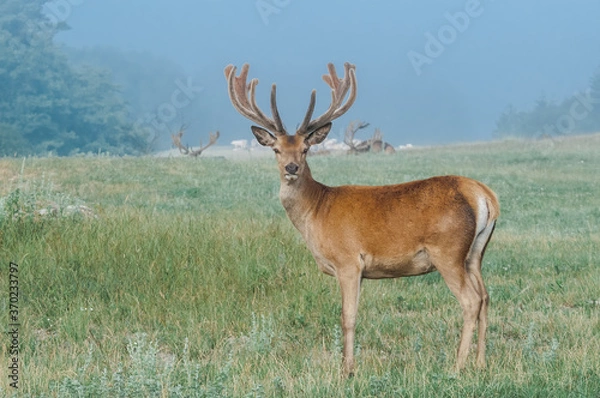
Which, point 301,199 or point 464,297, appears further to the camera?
point 301,199

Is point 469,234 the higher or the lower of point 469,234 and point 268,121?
the lower

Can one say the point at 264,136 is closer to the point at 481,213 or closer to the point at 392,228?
the point at 392,228

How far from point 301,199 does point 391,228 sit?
2.45 ft

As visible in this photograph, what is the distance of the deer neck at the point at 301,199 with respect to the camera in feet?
20.5

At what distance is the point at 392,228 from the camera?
19.4ft

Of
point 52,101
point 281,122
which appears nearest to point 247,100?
point 281,122

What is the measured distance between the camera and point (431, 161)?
3453 centimetres

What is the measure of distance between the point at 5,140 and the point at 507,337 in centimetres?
3557

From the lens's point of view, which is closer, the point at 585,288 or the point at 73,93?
the point at 585,288

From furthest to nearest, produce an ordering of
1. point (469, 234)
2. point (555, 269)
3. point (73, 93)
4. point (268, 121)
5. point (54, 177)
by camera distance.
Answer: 1. point (73, 93)
2. point (54, 177)
3. point (555, 269)
4. point (268, 121)
5. point (469, 234)

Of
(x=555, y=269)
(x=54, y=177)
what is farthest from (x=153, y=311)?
(x=54, y=177)

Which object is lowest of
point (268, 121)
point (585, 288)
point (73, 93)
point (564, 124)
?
point (585, 288)

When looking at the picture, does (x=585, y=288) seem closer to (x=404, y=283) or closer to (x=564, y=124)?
(x=404, y=283)

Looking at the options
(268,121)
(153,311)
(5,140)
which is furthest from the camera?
(5,140)
